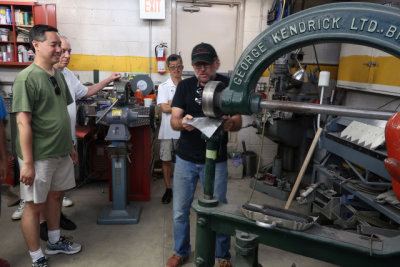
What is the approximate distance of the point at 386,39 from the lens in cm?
70

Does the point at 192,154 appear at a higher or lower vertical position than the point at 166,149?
higher

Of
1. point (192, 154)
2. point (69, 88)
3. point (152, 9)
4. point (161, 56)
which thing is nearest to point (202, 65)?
point (192, 154)

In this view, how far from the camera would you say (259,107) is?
910 millimetres

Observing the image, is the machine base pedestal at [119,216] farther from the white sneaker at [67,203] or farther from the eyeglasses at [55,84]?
the eyeglasses at [55,84]

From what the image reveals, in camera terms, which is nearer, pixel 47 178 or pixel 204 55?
pixel 204 55

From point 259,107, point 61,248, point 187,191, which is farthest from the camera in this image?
point 61,248

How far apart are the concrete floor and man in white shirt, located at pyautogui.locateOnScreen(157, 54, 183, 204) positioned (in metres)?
0.39

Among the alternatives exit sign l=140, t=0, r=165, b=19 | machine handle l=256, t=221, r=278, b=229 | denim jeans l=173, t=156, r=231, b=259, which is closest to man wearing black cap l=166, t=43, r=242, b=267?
denim jeans l=173, t=156, r=231, b=259

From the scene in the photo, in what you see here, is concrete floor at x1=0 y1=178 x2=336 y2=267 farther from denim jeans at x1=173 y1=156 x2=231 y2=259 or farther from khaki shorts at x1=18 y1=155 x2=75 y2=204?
khaki shorts at x1=18 y1=155 x2=75 y2=204

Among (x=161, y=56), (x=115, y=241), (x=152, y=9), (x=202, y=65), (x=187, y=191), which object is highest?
(x=152, y=9)

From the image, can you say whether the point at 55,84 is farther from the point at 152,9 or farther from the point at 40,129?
the point at 152,9

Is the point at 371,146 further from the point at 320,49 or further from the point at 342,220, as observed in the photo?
the point at 320,49

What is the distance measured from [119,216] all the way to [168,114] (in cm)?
109

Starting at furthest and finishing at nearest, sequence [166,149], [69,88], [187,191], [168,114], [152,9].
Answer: [152,9] → [166,149] → [168,114] → [69,88] → [187,191]
